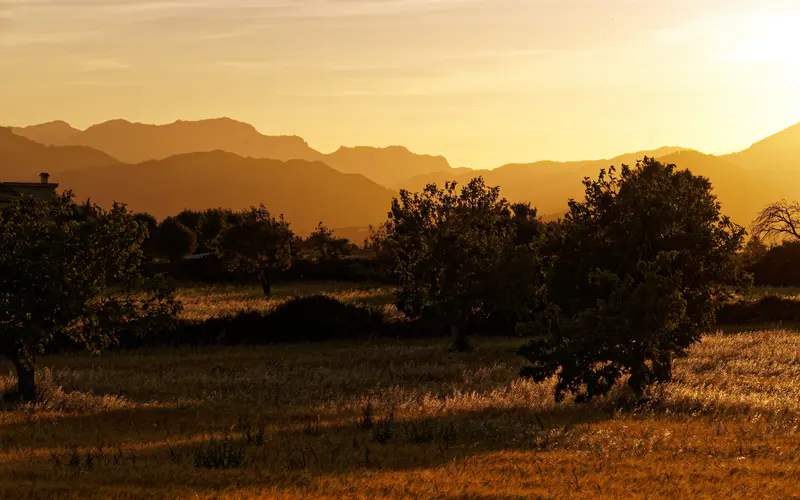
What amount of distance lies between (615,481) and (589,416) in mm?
9724

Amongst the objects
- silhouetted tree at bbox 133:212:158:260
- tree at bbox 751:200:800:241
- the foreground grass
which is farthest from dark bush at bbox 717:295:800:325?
silhouetted tree at bbox 133:212:158:260

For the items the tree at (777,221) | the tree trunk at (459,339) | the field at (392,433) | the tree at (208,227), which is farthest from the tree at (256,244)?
the tree at (208,227)

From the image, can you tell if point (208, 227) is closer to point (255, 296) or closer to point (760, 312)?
point (255, 296)

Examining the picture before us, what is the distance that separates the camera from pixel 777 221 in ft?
276

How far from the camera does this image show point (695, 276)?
30859 mm

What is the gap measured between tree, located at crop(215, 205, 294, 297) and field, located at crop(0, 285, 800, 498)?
1392 inches

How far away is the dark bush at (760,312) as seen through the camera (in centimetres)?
6044

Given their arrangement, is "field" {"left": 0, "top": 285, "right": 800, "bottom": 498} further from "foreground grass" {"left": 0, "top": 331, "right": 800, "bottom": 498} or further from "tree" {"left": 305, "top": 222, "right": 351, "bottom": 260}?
"tree" {"left": 305, "top": 222, "right": 351, "bottom": 260}

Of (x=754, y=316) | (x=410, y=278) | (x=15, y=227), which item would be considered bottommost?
(x=754, y=316)

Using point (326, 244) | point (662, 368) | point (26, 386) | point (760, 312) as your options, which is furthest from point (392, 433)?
point (326, 244)

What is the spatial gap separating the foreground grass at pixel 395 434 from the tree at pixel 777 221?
142 feet

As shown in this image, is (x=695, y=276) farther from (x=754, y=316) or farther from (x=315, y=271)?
(x=315, y=271)

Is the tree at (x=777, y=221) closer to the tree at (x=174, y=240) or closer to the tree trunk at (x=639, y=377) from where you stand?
the tree trunk at (x=639, y=377)

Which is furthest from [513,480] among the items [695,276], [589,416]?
[695,276]
